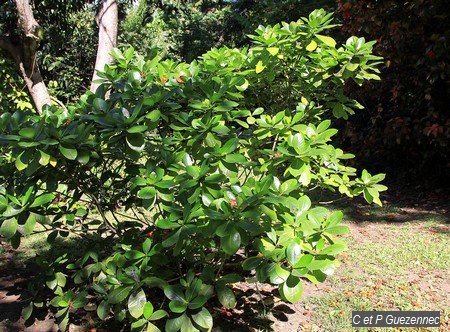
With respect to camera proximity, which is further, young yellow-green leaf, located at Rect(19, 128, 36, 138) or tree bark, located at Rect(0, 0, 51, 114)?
tree bark, located at Rect(0, 0, 51, 114)

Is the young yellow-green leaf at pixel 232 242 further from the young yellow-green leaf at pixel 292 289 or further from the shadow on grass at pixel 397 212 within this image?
the shadow on grass at pixel 397 212

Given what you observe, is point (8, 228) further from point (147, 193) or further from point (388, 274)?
point (388, 274)

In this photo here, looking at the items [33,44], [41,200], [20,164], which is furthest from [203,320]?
[33,44]

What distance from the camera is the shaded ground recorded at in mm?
2902

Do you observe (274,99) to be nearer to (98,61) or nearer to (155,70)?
(155,70)

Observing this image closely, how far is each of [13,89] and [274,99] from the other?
4124mm

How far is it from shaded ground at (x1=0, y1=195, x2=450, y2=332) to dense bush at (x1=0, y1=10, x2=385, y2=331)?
0.56 m

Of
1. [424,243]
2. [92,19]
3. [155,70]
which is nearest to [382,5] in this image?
[424,243]

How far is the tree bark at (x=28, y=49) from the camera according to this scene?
4.16m

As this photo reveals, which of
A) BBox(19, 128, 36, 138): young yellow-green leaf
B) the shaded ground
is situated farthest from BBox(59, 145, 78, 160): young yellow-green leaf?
the shaded ground

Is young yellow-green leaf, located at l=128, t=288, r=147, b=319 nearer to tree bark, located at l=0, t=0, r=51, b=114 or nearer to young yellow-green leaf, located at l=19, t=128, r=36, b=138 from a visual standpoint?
young yellow-green leaf, located at l=19, t=128, r=36, b=138

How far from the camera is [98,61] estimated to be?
14.9 ft

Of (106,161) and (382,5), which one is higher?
(382,5)

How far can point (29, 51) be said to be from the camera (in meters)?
4.31
